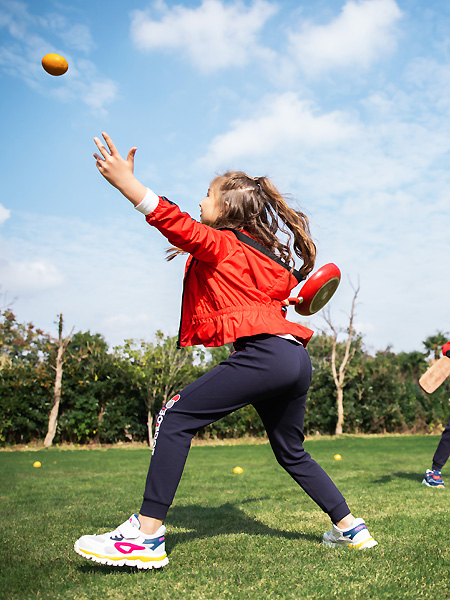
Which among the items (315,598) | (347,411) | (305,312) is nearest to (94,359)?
(347,411)

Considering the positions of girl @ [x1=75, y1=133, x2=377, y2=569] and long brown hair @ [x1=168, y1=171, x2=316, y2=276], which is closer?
girl @ [x1=75, y1=133, x2=377, y2=569]

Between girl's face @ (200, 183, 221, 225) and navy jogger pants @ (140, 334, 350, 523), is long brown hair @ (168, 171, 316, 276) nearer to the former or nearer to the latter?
girl's face @ (200, 183, 221, 225)

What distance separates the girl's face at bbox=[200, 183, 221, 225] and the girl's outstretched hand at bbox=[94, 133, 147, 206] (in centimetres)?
62

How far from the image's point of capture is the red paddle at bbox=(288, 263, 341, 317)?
3281 mm

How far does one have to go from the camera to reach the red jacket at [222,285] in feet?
8.21

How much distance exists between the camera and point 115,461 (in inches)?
413

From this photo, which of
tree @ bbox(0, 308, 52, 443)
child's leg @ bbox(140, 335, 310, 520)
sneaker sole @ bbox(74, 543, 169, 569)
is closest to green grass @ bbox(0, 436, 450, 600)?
sneaker sole @ bbox(74, 543, 169, 569)

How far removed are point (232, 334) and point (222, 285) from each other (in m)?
0.28

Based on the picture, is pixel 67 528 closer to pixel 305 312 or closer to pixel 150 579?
pixel 150 579

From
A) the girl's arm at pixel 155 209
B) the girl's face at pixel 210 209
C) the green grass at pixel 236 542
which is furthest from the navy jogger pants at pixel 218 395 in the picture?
the girl's face at pixel 210 209

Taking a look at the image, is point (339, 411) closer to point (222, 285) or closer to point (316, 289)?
point (316, 289)

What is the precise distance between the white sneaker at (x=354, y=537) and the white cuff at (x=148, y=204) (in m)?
2.09

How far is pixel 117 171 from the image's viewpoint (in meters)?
2.53

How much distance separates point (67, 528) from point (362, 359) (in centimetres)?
1780
